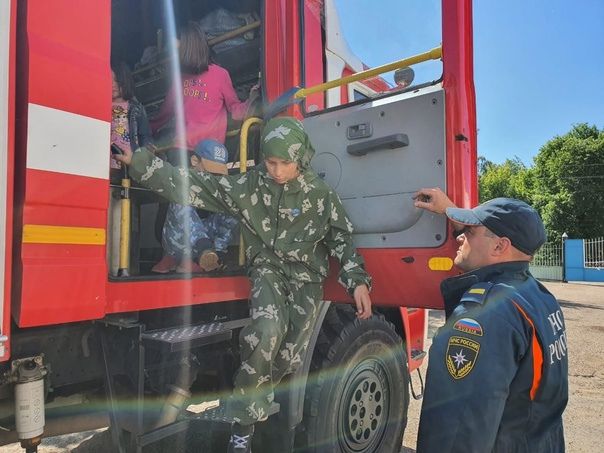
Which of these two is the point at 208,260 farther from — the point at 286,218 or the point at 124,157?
the point at 124,157

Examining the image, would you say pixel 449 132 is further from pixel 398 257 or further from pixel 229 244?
pixel 229 244

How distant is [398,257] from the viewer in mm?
2441

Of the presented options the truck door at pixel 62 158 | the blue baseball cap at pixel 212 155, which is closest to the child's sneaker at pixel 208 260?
the blue baseball cap at pixel 212 155

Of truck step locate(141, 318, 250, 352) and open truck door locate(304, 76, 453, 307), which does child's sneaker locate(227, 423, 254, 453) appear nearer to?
truck step locate(141, 318, 250, 352)

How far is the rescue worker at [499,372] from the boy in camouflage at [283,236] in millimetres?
983

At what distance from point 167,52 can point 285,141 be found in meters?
1.69

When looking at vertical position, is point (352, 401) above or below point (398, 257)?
below

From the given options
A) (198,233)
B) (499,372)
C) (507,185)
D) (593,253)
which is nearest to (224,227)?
(198,233)

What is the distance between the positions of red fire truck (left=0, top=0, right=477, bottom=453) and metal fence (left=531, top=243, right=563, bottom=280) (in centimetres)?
2224

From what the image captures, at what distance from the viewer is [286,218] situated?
244 cm

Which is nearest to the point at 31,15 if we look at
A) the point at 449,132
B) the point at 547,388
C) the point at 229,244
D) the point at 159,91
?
the point at 229,244

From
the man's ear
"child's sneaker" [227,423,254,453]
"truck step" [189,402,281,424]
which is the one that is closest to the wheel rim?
"truck step" [189,402,281,424]

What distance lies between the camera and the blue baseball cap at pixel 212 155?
8.78ft

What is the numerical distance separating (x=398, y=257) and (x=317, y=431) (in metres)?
1.04
